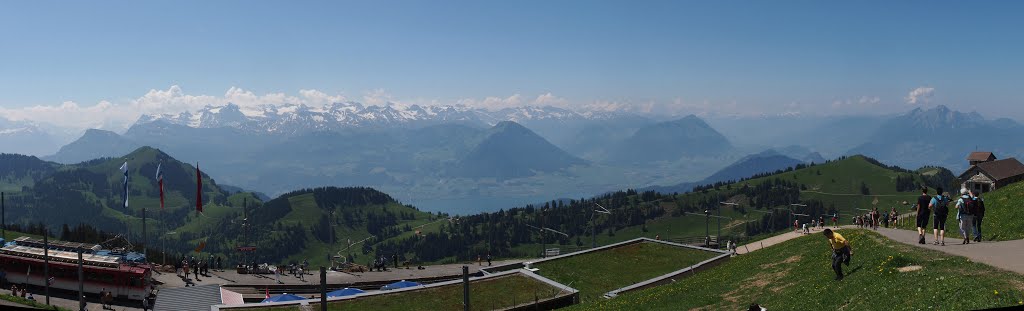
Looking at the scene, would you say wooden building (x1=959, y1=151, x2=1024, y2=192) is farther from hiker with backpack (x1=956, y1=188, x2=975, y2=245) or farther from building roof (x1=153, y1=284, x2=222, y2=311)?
building roof (x1=153, y1=284, x2=222, y2=311)

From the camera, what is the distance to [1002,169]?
113 meters

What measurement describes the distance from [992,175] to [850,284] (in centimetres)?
10234

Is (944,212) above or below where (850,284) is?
above

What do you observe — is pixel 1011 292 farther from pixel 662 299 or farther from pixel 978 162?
pixel 978 162

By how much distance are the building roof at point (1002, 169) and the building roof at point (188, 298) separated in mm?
116702

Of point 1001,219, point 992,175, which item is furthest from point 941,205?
point 992,175

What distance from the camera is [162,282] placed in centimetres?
7550

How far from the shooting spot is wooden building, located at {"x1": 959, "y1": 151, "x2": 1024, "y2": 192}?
109438 mm

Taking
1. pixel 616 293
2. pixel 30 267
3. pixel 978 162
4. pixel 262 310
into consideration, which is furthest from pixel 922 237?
pixel 978 162

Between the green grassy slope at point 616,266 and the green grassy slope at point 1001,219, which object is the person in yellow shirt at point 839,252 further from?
the green grassy slope at point 616,266

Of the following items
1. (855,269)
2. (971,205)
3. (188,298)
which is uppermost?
(971,205)

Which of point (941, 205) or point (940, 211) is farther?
point (940, 211)

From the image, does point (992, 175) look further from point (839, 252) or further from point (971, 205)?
point (839, 252)

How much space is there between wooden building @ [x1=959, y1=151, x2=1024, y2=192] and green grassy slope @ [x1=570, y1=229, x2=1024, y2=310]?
81.5 meters
